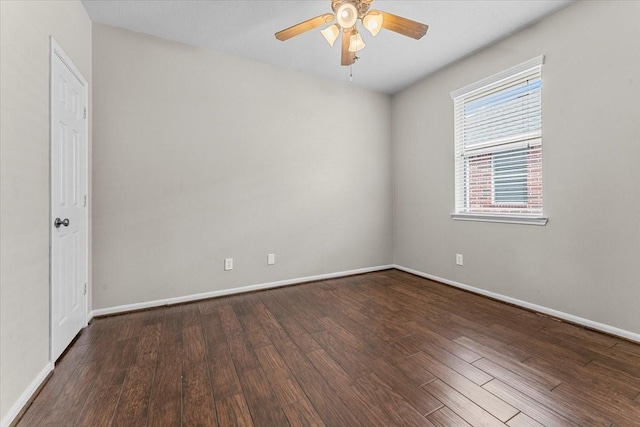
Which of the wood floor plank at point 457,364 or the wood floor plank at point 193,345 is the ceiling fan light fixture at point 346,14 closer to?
the wood floor plank at point 457,364

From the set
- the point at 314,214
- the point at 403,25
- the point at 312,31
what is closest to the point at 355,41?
the point at 403,25

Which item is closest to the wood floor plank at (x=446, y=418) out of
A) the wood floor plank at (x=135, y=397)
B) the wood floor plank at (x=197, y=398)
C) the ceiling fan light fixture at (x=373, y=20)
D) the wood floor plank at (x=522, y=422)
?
the wood floor plank at (x=522, y=422)

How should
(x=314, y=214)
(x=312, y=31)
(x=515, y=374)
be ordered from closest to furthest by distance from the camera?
(x=515, y=374), (x=312, y=31), (x=314, y=214)

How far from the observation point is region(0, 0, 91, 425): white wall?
128cm

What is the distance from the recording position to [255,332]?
2.17 meters

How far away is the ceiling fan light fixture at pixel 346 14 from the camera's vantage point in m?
1.85

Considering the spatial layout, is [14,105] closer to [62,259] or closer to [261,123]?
[62,259]

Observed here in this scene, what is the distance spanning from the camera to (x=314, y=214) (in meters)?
3.59

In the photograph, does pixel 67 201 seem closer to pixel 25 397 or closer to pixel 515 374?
pixel 25 397

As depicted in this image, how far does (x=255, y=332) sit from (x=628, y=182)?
10.1 feet

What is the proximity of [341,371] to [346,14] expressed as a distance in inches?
93.1

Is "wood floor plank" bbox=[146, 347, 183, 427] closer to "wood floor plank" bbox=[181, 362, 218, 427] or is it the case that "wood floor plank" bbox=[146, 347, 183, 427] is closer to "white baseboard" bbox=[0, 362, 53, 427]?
"wood floor plank" bbox=[181, 362, 218, 427]

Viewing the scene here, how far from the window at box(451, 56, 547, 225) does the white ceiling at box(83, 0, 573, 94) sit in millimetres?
460

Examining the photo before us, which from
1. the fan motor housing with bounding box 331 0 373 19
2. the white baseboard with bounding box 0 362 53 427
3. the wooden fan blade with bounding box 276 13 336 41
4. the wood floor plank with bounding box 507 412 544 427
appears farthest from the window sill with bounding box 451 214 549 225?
the white baseboard with bounding box 0 362 53 427
